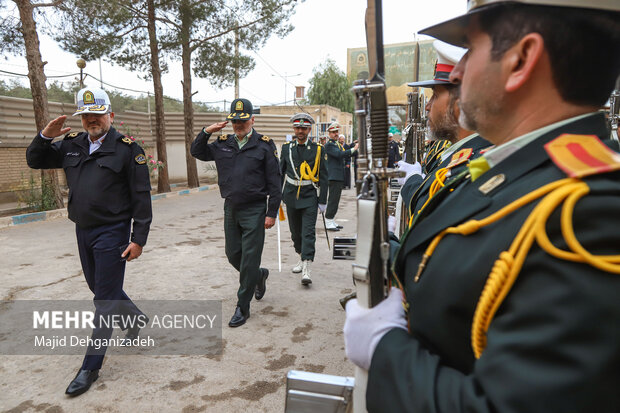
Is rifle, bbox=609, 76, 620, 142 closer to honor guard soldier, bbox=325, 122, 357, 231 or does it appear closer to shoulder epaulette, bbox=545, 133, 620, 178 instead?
shoulder epaulette, bbox=545, 133, 620, 178

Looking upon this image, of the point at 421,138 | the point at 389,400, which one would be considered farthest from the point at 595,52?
the point at 421,138

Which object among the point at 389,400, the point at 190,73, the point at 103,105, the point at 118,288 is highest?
the point at 190,73

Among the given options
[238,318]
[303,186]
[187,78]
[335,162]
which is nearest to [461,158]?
[238,318]

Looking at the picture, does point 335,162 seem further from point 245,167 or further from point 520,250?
point 520,250

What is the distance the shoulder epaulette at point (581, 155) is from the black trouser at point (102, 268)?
2.94m

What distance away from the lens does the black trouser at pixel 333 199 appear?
855 cm

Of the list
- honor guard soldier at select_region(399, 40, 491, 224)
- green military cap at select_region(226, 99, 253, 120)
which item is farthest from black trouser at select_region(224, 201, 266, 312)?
honor guard soldier at select_region(399, 40, 491, 224)

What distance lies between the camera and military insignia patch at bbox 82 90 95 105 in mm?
3104

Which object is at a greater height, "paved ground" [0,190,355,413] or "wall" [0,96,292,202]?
"wall" [0,96,292,202]

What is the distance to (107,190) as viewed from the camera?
3.08 m

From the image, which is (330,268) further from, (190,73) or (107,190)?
(190,73)

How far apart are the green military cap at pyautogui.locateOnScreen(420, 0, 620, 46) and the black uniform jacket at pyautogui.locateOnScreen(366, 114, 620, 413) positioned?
22 centimetres

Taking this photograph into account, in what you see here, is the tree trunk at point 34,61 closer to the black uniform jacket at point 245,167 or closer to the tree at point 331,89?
the black uniform jacket at point 245,167

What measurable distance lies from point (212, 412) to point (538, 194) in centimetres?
244
